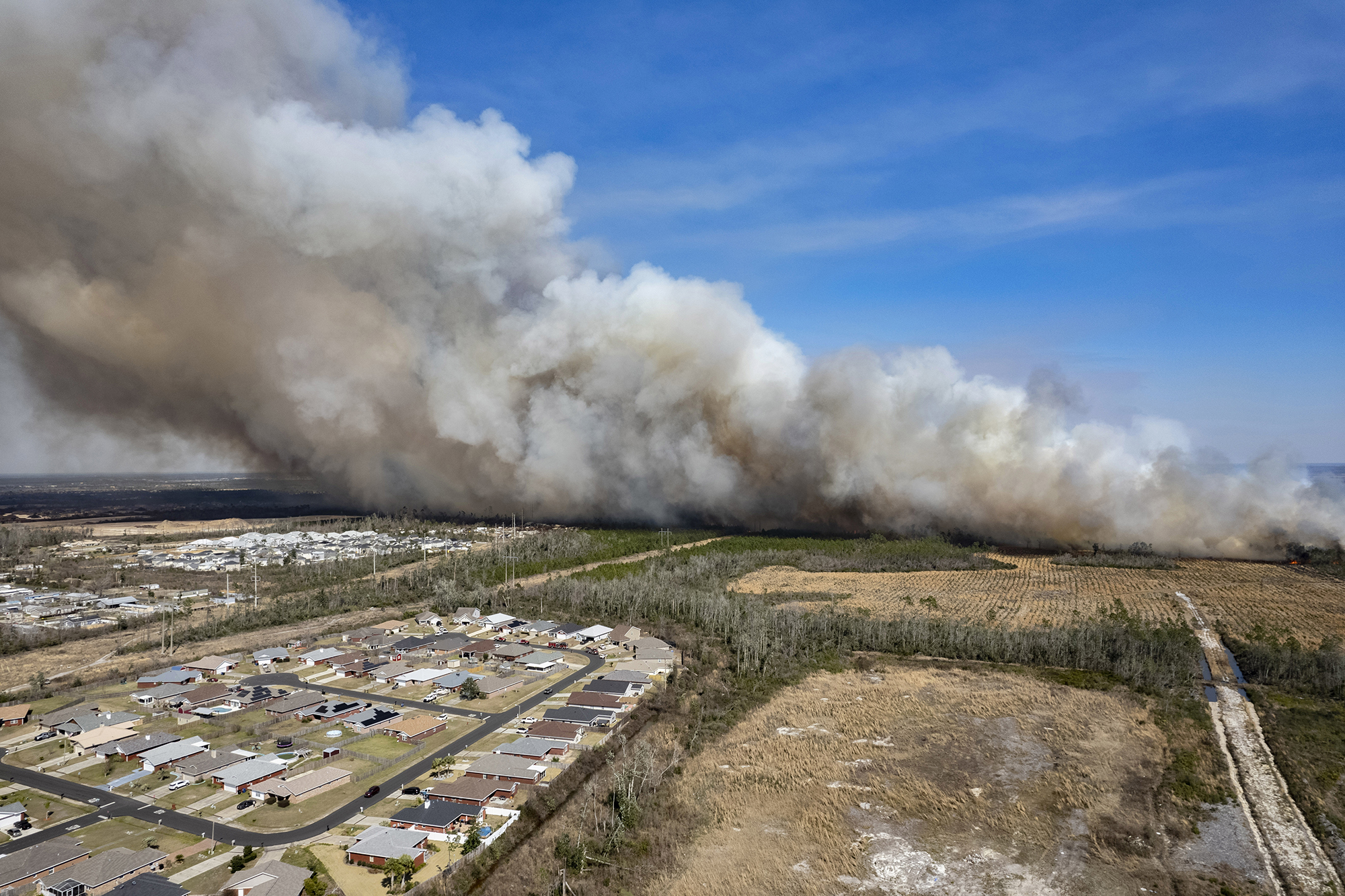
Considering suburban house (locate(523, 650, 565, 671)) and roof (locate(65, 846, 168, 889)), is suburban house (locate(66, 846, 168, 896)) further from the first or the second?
suburban house (locate(523, 650, 565, 671))

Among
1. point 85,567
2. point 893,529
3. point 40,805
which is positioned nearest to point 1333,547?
point 893,529

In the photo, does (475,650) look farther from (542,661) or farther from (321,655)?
(321,655)

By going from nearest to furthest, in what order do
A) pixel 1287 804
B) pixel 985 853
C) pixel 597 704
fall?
pixel 985 853, pixel 1287 804, pixel 597 704

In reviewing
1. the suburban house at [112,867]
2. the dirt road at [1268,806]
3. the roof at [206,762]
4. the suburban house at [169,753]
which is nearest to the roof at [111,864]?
the suburban house at [112,867]

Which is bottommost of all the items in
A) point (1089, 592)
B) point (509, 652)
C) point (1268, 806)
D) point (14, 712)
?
point (1268, 806)

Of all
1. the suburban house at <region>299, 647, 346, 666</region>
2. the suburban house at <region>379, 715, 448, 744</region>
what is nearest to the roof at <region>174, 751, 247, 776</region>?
the suburban house at <region>379, 715, 448, 744</region>

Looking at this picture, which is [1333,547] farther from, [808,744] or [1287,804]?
[808,744]

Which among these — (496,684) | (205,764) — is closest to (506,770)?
(205,764)
